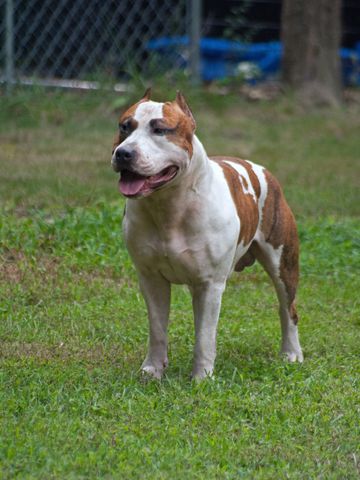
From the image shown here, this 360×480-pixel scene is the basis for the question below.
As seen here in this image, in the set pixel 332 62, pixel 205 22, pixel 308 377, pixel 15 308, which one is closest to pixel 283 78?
pixel 332 62

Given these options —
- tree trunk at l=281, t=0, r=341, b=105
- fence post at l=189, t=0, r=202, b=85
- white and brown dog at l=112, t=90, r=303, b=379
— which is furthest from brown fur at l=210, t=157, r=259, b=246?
tree trunk at l=281, t=0, r=341, b=105

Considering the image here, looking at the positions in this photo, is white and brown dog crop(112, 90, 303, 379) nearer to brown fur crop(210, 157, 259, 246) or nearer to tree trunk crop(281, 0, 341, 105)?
brown fur crop(210, 157, 259, 246)

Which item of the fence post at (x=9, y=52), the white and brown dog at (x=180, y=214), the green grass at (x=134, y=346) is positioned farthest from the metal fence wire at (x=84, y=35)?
the white and brown dog at (x=180, y=214)

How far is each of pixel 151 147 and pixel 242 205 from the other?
84 cm

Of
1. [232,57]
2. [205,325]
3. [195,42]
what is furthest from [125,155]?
[232,57]

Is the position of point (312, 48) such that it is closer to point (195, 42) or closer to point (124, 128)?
point (195, 42)

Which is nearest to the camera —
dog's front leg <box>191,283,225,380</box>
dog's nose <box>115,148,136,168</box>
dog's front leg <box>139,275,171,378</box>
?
dog's nose <box>115,148,136,168</box>

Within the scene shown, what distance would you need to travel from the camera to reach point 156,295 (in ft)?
18.7

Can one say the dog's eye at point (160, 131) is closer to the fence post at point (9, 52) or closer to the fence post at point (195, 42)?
the fence post at point (9, 52)

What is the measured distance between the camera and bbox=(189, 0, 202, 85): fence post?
14.2 m

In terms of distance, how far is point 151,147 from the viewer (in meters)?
5.11

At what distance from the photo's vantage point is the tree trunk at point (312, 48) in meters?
14.5

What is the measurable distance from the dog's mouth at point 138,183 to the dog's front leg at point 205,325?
0.69 metres

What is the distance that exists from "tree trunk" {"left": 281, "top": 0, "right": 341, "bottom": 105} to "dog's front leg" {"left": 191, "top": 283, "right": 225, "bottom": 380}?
373 inches
